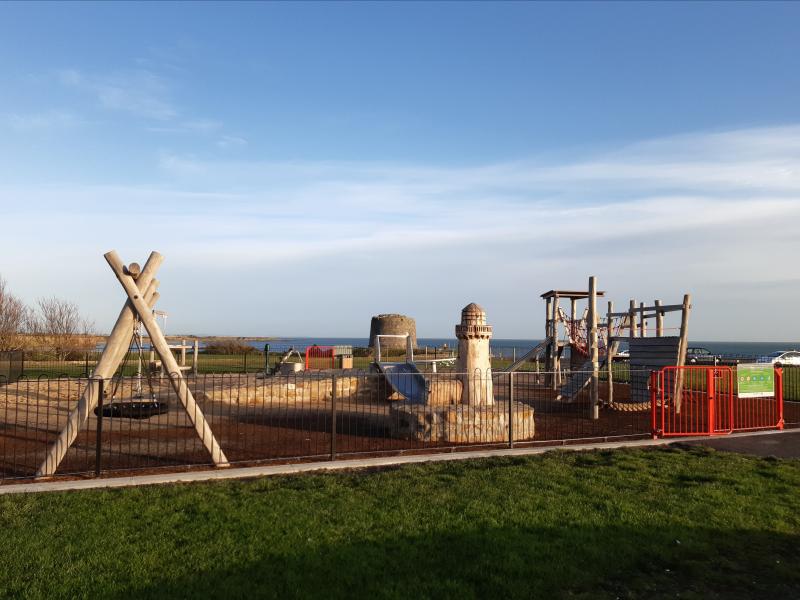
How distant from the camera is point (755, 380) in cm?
1205

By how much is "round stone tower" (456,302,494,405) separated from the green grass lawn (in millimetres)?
4923

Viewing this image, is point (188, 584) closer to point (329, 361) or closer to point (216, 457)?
point (216, 457)

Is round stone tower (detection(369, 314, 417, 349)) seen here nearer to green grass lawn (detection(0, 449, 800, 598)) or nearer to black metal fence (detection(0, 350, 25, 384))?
black metal fence (detection(0, 350, 25, 384))

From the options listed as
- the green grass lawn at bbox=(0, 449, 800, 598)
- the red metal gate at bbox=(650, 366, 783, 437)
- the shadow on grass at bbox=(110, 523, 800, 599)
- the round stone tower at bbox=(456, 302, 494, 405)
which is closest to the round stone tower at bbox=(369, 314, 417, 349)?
the red metal gate at bbox=(650, 366, 783, 437)

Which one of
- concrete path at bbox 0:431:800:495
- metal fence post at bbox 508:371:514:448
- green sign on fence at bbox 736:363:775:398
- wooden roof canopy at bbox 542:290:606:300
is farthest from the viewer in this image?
wooden roof canopy at bbox 542:290:606:300

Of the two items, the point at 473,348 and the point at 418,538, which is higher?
the point at 473,348

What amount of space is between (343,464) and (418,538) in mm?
3301

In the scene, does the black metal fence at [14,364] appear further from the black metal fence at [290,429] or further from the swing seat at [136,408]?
the swing seat at [136,408]

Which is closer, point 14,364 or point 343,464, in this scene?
A: point 343,464

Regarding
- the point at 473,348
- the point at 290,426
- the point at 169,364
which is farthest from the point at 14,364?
the point at 473,348

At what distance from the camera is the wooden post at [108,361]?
7.61 meters

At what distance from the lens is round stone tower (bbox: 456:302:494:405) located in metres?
12.5

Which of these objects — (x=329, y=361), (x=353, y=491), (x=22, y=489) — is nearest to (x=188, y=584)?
(x=353, y=491)

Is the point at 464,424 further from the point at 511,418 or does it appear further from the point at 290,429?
the point at 290,429
